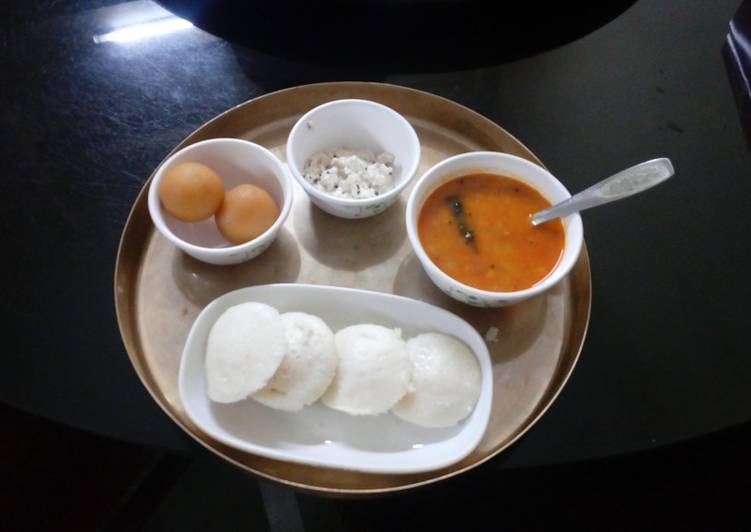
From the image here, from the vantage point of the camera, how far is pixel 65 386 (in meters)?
0.88

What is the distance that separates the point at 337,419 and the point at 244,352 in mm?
169

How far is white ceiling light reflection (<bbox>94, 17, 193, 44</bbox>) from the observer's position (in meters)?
1.28

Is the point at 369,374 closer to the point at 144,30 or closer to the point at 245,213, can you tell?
the point at 245,213

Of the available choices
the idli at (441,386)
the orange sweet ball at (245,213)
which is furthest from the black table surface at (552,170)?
the orange sweet ball at (245,213)

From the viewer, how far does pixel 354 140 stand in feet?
3.37

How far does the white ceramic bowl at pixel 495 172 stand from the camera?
84 centimetres

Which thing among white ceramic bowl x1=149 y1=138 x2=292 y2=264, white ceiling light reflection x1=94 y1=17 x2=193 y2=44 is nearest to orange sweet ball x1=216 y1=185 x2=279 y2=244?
white ceramic bowl x1=149 y1=138 x2=292 y2=264

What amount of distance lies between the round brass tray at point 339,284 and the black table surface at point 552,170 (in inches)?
1.8

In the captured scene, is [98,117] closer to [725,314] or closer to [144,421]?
[144,421]

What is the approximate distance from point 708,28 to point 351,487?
1.26m

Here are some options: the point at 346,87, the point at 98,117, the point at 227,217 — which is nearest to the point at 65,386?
the point at 227,217

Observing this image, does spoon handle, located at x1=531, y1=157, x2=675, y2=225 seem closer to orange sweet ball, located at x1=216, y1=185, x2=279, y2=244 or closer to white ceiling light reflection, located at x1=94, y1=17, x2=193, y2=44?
orange sweet ball, located at x1=216, y1=185, x2=279, y2=244

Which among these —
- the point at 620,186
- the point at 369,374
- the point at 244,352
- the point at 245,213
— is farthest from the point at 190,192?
the point at 620,186

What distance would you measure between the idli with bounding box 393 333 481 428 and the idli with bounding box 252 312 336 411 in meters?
0.12
